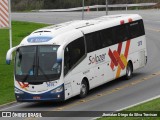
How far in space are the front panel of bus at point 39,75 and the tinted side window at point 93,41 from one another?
242 cm

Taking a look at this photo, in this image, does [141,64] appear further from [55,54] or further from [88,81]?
[55,54]

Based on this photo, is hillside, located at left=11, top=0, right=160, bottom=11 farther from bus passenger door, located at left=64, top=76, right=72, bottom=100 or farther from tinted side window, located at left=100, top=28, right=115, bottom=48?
bus passenger door, located at left=64, top=76, right=72, bottom=100

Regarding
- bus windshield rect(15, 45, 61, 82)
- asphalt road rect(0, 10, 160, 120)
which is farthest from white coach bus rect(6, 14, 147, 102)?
asphalt road rect(0, 10, 160, 120)

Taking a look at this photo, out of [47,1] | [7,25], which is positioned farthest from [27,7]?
[7,25]

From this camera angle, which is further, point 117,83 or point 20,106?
point 117,83

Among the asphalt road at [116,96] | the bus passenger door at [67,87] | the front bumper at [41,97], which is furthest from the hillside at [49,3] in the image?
the front bumper at [41,97]

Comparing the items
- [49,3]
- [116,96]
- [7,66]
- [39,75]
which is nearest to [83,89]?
[116,96]

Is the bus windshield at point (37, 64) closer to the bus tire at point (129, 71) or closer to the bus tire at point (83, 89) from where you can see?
the bus tire at point (83, 89)

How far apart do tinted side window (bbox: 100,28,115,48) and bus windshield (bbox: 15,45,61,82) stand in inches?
152

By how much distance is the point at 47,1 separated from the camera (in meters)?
86.9

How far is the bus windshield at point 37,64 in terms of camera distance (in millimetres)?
21531

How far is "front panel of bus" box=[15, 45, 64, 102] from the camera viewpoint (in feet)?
70.4

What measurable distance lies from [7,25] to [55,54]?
8054 millimetres

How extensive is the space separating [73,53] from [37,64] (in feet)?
5.35
